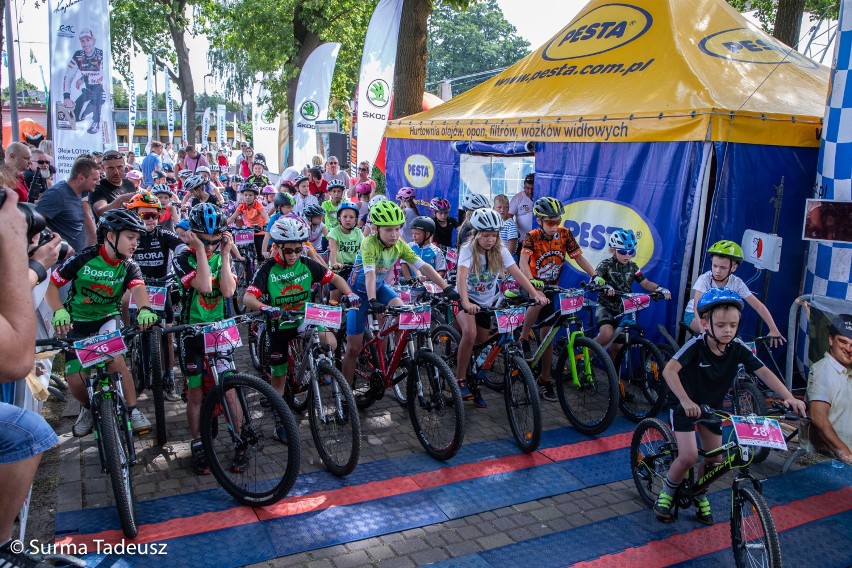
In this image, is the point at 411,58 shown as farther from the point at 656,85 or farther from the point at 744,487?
the point at 744,487

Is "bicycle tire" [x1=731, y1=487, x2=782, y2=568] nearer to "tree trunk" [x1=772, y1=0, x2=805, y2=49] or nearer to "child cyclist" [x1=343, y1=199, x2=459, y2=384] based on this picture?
"child cyclist" [x1=343, y1=199, x2=459, y2=384]

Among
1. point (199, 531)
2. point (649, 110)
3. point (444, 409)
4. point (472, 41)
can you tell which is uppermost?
point (472, 41)

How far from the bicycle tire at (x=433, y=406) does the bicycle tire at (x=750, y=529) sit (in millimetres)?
2099

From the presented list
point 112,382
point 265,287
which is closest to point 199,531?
point 112,382

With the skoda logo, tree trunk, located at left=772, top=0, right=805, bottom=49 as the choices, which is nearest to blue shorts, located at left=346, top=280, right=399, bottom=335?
the skoda logo

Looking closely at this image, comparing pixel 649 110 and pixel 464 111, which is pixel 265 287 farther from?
pixel 464 111

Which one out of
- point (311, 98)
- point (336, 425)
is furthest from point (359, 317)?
point (311, 98)

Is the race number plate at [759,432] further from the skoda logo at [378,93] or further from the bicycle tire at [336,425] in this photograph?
the skoda logo at [378,93]

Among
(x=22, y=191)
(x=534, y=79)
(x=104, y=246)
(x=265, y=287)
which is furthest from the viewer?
(x=534, y=79)

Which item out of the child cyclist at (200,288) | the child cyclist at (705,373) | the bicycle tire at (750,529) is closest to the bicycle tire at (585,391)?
the child cyclist at (705,373)

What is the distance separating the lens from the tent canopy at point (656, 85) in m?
7.35

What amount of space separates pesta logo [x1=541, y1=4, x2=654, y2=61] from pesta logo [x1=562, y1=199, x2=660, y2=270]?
264cm

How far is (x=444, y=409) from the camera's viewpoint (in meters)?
5.62

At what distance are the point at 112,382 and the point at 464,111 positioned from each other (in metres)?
8.33
